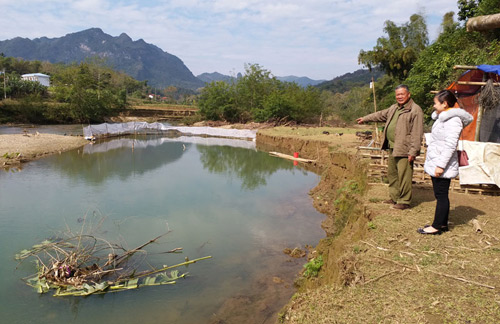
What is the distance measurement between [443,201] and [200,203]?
6757 millimetres

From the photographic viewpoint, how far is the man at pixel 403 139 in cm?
423

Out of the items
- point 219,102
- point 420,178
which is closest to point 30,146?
point 420,178

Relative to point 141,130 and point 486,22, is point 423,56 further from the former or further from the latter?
point 141,130

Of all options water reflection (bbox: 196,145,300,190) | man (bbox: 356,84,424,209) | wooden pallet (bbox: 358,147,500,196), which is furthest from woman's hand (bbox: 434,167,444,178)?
water reflection (bbox: 196,145,300,190)

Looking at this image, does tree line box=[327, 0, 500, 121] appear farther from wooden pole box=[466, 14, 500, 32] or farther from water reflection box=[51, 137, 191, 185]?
water reflection box=[51, 137, 191, 185]

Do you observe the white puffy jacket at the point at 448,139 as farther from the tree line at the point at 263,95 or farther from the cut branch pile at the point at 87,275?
the tree line at the point at 263,95

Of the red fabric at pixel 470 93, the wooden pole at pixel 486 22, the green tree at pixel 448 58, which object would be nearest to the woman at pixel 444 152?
the wooden pole at pixel 486 22

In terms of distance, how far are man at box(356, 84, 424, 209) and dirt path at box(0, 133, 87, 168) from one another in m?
14.3

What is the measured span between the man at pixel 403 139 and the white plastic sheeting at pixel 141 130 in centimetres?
2117

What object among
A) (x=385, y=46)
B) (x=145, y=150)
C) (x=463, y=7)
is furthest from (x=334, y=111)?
(x=145, y=150)

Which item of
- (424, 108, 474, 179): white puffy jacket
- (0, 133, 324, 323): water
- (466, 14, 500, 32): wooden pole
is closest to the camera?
(424, 108, 474, 179): white puffy jacket

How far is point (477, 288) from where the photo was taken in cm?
259

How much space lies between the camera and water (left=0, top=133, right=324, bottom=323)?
444cm

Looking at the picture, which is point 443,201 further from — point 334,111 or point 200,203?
point 334,111
